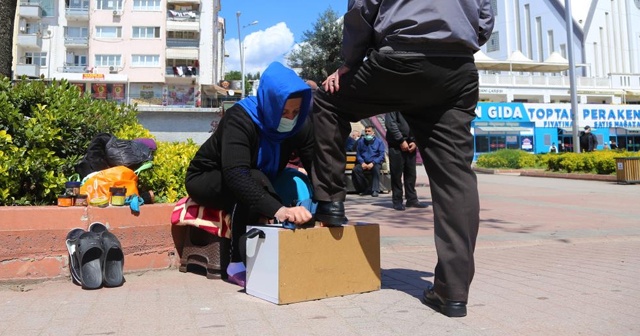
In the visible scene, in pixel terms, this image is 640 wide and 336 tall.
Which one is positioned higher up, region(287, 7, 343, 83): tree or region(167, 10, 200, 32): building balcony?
region(167, 10, 200, 32): building balcony

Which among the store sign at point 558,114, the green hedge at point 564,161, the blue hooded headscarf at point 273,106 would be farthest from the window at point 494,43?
the blue hooded headscarf at point 273,106

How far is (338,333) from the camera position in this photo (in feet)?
8.13

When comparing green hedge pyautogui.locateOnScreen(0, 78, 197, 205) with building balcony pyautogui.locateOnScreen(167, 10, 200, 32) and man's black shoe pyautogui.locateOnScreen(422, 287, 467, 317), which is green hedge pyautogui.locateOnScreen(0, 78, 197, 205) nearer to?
man's black shoe pyautogui.locateOnScreen(422, 287, 467, 317)

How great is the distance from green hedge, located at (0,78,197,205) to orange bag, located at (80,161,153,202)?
0.65 feet

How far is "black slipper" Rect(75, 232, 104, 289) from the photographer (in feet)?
11.1

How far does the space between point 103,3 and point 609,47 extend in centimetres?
5856

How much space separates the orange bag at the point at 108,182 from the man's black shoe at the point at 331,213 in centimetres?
183

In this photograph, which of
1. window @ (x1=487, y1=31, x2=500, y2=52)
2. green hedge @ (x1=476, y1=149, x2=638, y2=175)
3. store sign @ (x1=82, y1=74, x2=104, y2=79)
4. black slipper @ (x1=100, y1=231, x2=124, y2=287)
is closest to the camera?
black slipper @ (x1=100, y1=231, x2=124, y2=287)

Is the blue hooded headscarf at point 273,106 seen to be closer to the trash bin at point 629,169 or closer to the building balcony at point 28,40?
the trash bin at point 629,169

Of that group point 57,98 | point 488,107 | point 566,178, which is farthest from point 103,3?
point 57,98

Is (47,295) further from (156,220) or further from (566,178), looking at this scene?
(566,178)

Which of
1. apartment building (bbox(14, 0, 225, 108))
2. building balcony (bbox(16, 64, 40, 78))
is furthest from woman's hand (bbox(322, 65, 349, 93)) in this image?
building balcony (bbox(16, 64, 40, 78))

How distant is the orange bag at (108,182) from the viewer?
12.8 feet

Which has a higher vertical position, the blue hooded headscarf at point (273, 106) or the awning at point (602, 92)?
the awning at point (602, 92)
